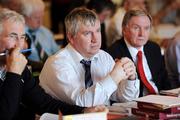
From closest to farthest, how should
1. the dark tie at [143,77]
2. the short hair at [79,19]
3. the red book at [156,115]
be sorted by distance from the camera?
the red book at [156,115] → the short hair at [79,19] → the dark tie at [143,77]

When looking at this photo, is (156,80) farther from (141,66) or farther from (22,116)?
(22,116)

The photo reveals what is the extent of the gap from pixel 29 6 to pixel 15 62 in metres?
1.93

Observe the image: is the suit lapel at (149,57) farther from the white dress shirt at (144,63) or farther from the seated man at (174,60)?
the seated man at (174,60)

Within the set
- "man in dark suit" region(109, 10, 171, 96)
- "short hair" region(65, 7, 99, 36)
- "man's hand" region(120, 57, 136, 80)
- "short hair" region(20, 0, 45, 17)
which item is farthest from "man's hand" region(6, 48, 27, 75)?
"short hair" region(20, 0, 45, 17)

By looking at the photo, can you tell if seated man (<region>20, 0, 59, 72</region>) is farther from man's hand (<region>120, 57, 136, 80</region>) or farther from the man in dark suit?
man's hand (<region>120, 57, 136, 80</region>)

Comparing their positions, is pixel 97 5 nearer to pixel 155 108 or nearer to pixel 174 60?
pixel 174 60

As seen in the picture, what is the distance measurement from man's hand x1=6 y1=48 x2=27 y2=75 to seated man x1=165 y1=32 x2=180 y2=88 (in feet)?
5.47

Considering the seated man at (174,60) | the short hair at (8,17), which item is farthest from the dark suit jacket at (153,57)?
the short hair at (8,17)

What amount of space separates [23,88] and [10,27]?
316mm

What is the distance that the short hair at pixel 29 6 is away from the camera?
399cm

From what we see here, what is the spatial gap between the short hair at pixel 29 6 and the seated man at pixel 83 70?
1473 mm

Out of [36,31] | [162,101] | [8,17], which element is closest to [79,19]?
[8,17]

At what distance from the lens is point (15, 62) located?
7.18 ft

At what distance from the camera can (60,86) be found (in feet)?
8.20
